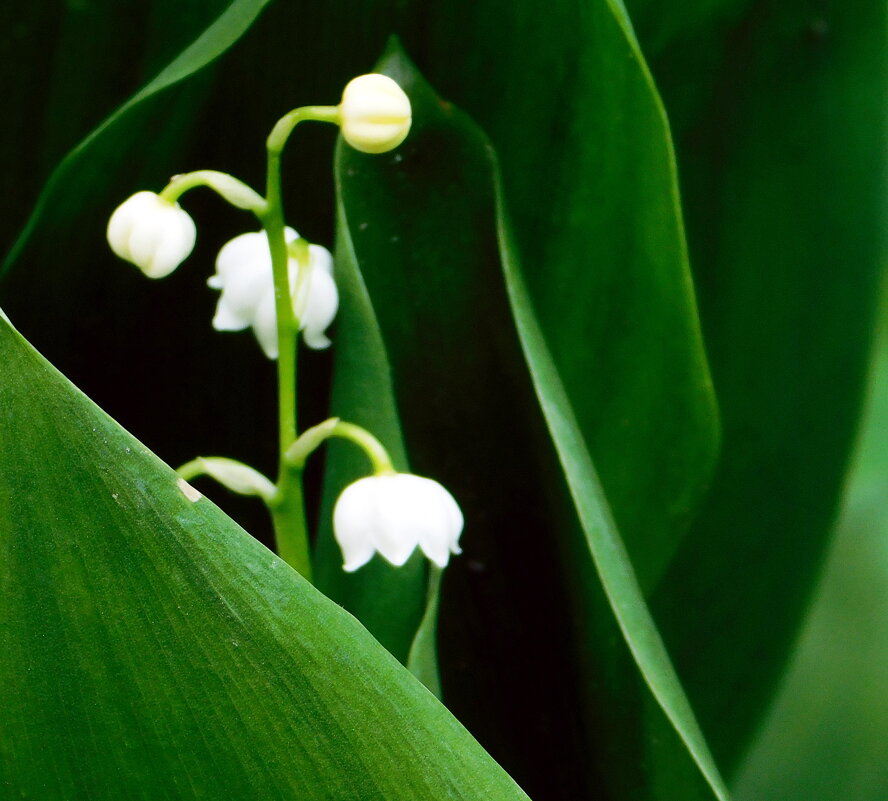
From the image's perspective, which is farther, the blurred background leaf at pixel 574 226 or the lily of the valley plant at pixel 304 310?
the blurred background leaf at pixel 574 226

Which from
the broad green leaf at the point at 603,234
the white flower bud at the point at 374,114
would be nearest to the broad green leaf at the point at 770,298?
the broad green leaf at the point at 603,234

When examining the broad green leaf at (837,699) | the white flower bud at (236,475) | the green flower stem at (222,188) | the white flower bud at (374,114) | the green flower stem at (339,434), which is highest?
the white flower bud at (374,114)

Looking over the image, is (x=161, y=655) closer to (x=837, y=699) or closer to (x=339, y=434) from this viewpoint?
(x=339, y=434)

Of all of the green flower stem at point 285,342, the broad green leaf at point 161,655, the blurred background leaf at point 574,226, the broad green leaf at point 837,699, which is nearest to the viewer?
the broad green leaf at point 161,655

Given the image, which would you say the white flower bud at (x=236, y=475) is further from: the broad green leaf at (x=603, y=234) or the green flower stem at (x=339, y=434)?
the broad green leaf at (x=603, y=234)

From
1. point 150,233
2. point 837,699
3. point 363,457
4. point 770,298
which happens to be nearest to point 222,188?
point 150,233

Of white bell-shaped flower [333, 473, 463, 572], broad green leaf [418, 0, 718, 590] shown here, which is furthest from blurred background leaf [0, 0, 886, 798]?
white bell-shaped flower [333, 473, 463, 572]

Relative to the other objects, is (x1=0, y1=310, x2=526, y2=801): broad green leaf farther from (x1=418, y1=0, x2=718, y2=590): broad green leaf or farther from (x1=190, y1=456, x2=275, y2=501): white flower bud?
(x1=418, y1=0, x2=718, y2=590): broad green leaf
